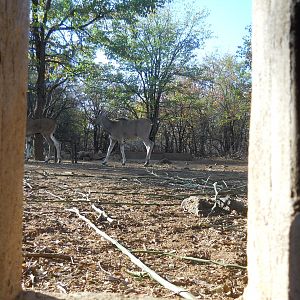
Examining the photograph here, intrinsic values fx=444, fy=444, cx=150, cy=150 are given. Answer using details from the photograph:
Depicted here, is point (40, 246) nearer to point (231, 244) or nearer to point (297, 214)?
point (231, 244)

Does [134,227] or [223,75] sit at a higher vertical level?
[223,75]

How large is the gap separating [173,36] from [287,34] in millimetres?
30093

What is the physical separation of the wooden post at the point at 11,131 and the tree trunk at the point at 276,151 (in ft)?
2.05

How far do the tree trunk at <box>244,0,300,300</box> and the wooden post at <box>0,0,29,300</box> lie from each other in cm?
63

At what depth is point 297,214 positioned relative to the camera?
860 millimetres

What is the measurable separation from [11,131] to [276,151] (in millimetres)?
698

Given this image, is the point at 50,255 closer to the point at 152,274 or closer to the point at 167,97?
the point at 152,274

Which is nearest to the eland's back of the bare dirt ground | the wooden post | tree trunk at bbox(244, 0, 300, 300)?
the bare dirt ground

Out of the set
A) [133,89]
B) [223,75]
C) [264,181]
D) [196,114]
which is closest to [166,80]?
[133,89]

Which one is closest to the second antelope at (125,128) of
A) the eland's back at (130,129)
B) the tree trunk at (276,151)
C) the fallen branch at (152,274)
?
the eland's back at (130,129)

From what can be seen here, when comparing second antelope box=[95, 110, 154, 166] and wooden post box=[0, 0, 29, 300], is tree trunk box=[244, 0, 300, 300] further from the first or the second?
second antelope box=[95, 110, 154, 166]

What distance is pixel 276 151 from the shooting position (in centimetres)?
91

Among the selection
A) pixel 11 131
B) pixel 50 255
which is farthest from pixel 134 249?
pixel 11 131

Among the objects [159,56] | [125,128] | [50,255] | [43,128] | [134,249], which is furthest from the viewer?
[159,56]
